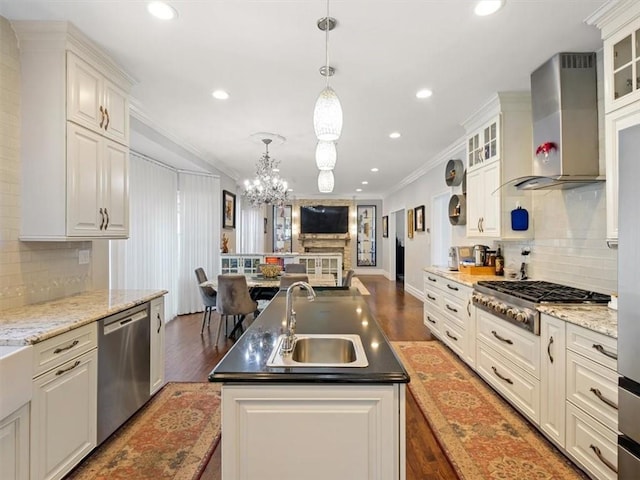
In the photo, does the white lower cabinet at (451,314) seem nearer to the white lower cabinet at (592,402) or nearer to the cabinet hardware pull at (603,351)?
the white lower cabinet at (592,402)

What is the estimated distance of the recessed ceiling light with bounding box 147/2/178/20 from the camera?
1907mm

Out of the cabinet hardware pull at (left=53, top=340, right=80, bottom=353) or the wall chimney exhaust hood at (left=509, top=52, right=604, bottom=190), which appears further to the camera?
the wall chimney exhaust hood at (left=509, top=52, right=604, bottom=190)

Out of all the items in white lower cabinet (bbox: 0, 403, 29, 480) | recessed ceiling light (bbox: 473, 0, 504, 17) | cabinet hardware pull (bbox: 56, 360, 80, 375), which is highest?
recessed ceiling light (bbox: 473, 0, 504, 17)

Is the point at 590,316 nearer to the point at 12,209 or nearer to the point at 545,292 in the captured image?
the point at 545,292

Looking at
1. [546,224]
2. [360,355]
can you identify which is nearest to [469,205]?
[546,224]

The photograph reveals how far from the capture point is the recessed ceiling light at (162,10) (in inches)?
75.1

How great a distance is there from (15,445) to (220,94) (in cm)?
290

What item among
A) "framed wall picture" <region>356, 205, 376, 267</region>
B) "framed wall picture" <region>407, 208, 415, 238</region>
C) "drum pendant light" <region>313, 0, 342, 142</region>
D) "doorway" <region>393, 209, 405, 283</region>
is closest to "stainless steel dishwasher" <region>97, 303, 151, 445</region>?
"drum pendant light" <region>313, 0, 342, 142</region>

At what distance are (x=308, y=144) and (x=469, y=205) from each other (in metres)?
2.44

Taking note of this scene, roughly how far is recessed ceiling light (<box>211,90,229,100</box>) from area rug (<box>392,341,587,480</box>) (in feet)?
10.7

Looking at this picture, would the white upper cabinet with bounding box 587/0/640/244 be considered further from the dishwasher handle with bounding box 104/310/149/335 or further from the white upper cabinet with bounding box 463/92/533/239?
the dishwasher handle with bounding box 104/310/149/335

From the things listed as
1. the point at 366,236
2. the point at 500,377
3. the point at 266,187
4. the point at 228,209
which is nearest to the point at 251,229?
the point at 228,209

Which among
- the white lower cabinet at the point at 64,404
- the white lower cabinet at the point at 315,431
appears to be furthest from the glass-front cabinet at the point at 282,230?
the white lower cabinet at the point at 315,431

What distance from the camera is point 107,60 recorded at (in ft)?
8.13
